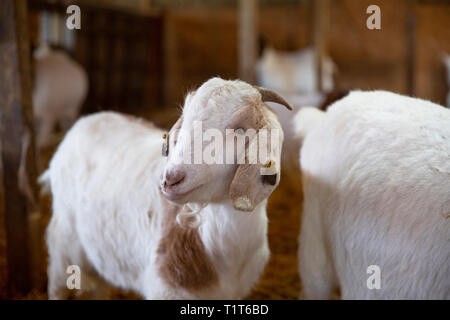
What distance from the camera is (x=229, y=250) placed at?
7.39 ft

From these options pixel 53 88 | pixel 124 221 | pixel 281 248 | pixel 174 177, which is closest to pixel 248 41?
pixel 281 248

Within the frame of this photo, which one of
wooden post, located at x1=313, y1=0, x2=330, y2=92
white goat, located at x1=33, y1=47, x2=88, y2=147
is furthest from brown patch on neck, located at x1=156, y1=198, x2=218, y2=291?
white goat, located at x1=33, y1=47, x2=88, y2=147

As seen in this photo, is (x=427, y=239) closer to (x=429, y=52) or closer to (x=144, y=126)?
(x=144, y=126)

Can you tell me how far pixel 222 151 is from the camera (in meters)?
1.90

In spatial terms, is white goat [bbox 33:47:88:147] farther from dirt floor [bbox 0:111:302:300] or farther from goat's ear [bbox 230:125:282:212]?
goat's ear [bbox 230:125:282:212]

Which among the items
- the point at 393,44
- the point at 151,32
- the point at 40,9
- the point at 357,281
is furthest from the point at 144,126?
the point at 393,44

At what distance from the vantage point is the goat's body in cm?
227


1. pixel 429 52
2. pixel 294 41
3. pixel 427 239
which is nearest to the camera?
pixel 427 239

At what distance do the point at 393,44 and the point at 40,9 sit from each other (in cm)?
622

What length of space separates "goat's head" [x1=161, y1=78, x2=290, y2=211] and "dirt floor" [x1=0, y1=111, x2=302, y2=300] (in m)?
0.77

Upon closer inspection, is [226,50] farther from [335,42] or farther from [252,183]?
[252,183]

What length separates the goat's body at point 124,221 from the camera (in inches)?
89.4

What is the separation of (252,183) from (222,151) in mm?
171
